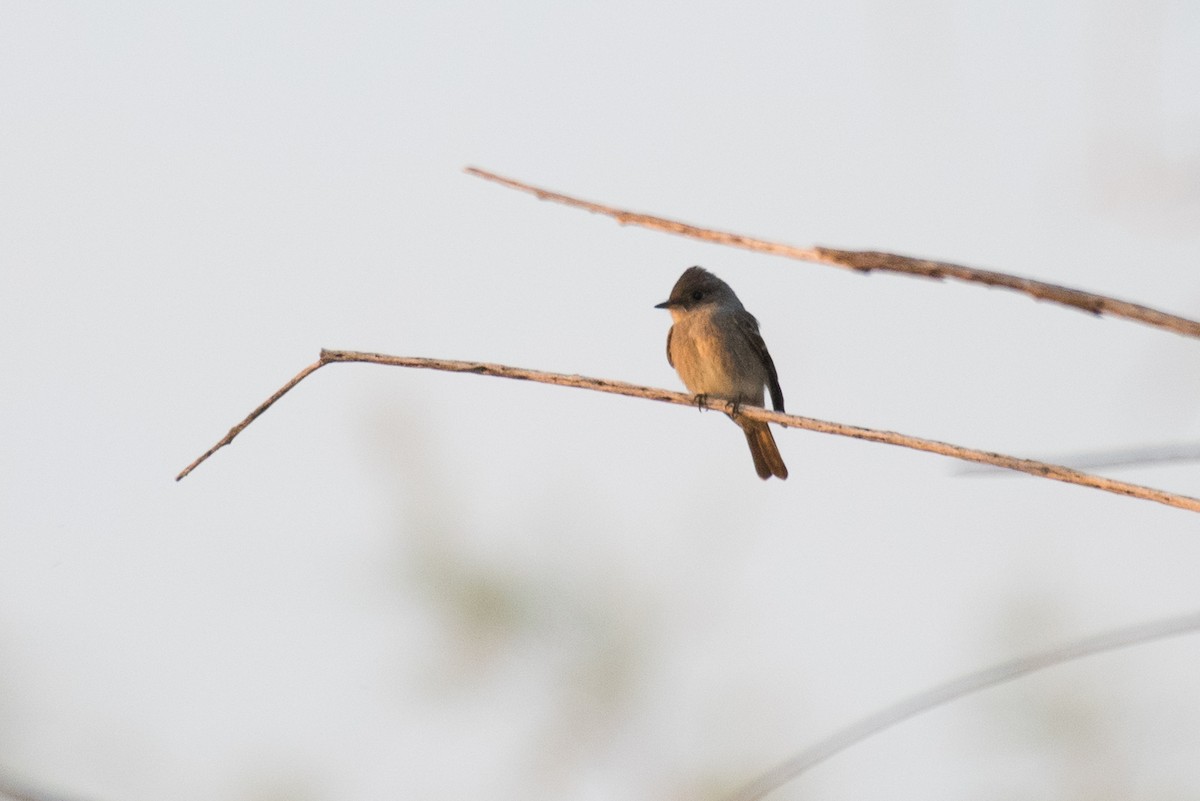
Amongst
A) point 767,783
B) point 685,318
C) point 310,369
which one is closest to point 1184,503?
point 767,783

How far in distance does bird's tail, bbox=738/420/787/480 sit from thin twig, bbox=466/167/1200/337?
6863 mm

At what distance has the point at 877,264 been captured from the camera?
179 centimetres

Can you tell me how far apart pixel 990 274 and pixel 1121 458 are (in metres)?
0.32

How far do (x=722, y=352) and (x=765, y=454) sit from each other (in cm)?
78

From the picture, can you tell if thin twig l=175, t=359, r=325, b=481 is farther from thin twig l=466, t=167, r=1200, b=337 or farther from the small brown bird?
the small brown bird

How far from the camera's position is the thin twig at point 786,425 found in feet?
6.87

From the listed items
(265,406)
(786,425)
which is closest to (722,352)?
(786,425)

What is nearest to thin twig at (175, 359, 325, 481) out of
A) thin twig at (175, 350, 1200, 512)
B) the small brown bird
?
thin twig at (175, 350, 1200, 512)

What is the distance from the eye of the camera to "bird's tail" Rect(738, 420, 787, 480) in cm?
895

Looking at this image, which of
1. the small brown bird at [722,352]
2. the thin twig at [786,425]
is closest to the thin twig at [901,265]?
the thin twig at [786,425]

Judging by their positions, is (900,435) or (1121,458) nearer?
(1121,458)

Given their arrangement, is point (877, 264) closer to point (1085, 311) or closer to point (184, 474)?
point (1085, 311)

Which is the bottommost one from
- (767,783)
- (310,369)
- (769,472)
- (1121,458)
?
(767,783)

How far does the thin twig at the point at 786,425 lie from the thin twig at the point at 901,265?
0.46 meters
